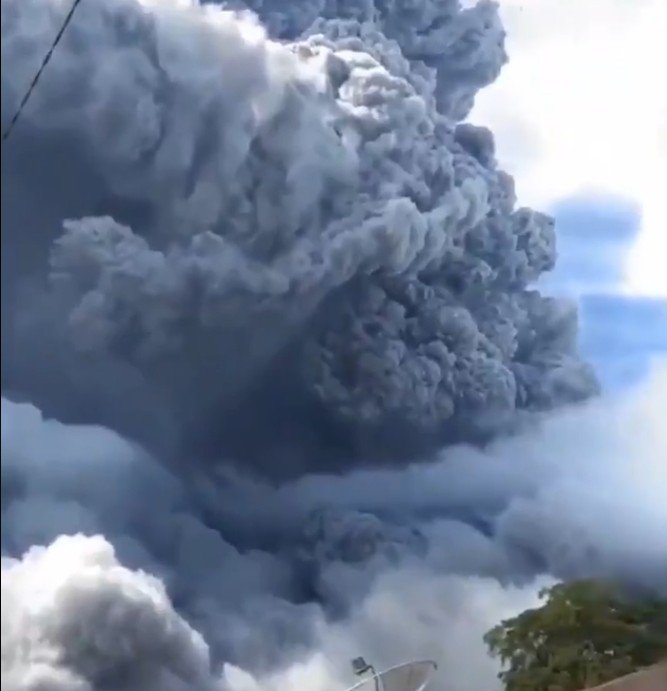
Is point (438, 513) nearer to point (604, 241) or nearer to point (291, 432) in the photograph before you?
point (291, 432)

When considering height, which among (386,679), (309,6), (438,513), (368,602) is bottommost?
(386,679)

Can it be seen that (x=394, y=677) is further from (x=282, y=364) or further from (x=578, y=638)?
(x=282, y=364)

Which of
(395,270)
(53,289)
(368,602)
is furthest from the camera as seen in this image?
(395,270)

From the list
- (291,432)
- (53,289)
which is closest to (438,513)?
(291,432)

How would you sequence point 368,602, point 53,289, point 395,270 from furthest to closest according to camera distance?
point 395,270
point 368,602
point 53,289

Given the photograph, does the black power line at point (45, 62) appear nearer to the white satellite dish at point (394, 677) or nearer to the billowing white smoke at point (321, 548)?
the billowing white smoke at point (321, 548)

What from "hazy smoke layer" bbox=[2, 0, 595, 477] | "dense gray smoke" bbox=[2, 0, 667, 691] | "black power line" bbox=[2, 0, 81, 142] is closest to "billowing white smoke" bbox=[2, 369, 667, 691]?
"dense gray smoke" bbox=[2, 0, 667, 691]

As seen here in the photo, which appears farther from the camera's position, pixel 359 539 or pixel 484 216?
pixel 484 216
